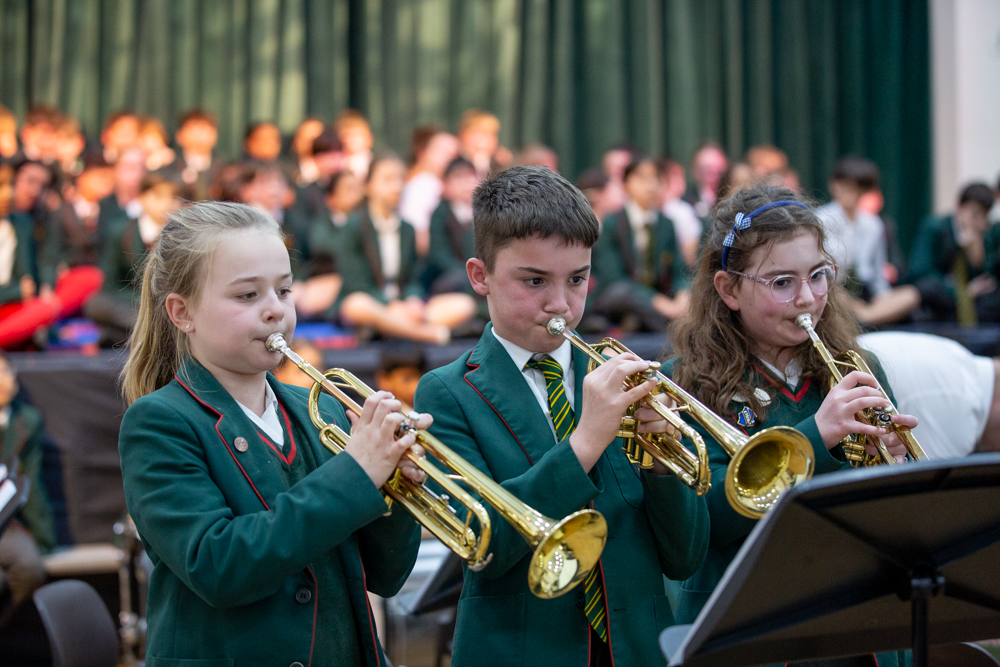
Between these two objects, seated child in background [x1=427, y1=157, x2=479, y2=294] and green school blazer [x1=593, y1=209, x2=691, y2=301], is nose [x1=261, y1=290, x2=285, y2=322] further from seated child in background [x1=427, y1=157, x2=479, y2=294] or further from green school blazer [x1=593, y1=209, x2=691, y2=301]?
green school blazer [x1=593, y1=209, x2=691, y2=301]

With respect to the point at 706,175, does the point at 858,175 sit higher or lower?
lower

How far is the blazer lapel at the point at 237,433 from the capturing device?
5.44 ft

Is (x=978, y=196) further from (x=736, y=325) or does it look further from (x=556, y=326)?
(x=556, y=326)

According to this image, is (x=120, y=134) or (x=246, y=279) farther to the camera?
(x=120, y=134)

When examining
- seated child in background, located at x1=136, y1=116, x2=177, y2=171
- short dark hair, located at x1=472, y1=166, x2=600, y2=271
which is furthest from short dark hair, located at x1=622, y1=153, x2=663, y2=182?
short dark hair, located at x1=472, y1=166, x2=600, y2=271

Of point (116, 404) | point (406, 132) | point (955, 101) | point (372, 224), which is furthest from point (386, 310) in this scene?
point (955, 101)

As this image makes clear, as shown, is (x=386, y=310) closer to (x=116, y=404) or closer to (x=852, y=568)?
(x=116, y=404)

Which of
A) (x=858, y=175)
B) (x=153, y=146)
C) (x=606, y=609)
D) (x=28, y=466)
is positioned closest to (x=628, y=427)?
(x=606, y=609)

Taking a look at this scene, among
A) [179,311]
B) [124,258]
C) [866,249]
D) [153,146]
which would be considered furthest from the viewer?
[153,146]

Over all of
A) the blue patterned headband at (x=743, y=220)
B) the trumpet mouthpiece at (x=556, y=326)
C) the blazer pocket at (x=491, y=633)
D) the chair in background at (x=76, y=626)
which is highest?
the blue patterned headband at (x=743, y=220)

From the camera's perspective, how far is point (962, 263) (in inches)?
276

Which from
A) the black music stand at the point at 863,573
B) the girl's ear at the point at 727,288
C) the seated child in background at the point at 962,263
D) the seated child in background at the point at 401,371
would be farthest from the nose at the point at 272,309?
the seated child in background at the point at 962,263

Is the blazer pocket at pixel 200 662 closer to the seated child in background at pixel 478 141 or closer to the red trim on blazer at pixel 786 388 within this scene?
the red trim on blazer at pixel 786 388

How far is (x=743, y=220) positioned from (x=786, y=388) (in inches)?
14.6
